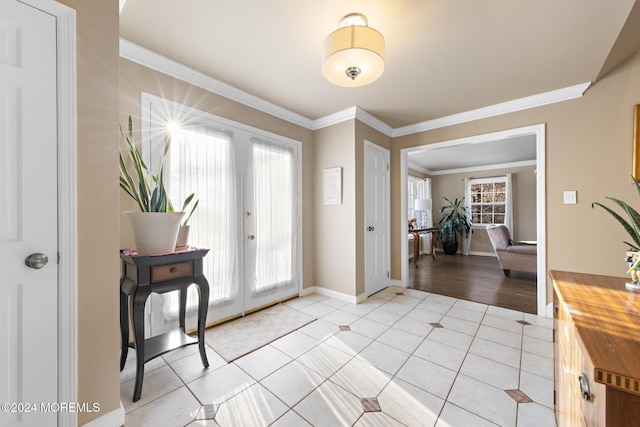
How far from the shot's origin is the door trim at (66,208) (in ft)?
3.89

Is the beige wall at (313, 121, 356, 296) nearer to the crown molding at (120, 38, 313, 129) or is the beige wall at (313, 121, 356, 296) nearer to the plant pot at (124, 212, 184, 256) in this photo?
the crown molding at (120, 38, 313, 129)

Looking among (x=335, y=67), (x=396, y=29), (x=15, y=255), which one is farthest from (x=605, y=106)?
(x=15, y=255)

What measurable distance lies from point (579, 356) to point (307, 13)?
2099 millimetres

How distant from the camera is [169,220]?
1.67 meters

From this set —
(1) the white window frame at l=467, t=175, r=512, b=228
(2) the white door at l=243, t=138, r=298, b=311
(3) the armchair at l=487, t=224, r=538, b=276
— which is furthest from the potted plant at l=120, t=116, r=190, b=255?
(1) the white window frame at l=467, t=175, r=512, b=228

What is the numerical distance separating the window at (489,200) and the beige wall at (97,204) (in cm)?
788

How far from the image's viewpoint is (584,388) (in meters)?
0.69

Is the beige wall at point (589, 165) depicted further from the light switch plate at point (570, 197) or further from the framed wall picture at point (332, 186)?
the framed wall picture at point (332, 186)

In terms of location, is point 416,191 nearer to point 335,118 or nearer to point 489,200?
point 489,200

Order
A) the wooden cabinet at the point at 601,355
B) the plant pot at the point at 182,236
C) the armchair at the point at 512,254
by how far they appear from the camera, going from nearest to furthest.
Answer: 1. the wooden cabinet at the point at 601,355
2. the plant pot at the point at 182,236
3. the armchair at the point at 512,254

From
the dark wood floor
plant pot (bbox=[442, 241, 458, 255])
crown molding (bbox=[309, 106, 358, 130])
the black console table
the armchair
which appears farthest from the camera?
plant pot (bbox=[442, 241, 458, 255])

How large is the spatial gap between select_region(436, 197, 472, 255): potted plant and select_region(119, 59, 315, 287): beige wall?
4.84 m

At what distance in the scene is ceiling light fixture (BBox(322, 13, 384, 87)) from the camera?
5.03 ft

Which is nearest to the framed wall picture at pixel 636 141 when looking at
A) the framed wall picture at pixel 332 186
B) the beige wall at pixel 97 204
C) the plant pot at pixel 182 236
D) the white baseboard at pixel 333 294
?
the framed wall picture at pixel 332 186
